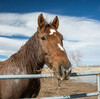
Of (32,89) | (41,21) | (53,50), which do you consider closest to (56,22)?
(41,21)

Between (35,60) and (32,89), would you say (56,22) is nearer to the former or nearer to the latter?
(35,60)

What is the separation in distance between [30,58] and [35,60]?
0.15 m

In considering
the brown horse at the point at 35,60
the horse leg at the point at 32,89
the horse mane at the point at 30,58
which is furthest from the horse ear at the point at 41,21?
the horse leg at the point at 32,89

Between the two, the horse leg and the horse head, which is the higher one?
the horse head

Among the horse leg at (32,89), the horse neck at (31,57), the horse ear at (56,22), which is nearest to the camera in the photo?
the horse leg at (32,89)

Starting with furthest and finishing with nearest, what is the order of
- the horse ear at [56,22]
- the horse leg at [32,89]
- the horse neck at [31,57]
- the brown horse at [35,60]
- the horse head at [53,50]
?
the horse ear at [56,22] → the horse neck at [31,57] → the horse leg at [32,89] → the brown horse at [35,60] → the horse head at [53,50]

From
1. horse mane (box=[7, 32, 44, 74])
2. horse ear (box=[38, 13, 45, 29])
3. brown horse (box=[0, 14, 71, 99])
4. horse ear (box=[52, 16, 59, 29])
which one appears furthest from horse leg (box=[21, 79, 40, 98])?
horse ear (box=[52, 16, 59, 29])

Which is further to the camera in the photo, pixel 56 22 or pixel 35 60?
pixel 56 22

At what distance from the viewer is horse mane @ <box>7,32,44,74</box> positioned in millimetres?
3221

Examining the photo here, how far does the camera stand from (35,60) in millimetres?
3232

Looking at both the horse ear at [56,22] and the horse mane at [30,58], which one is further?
the horse ear at [56,22]

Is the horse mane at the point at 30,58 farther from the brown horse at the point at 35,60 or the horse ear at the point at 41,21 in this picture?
the horse ear at the point at 41,21

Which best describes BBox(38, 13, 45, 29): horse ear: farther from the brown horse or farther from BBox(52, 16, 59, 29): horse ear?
BBox(52, 16, 59, 29): horse ear

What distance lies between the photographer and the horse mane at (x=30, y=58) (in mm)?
3221
